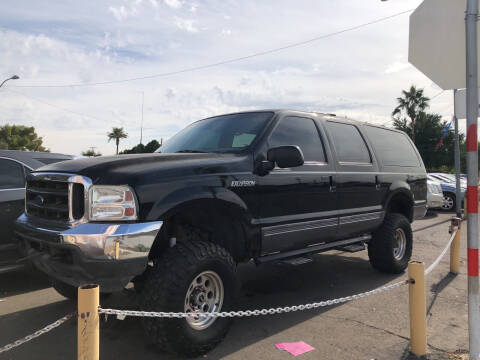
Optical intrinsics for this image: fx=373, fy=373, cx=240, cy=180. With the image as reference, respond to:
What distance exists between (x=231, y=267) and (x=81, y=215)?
50.1 inches

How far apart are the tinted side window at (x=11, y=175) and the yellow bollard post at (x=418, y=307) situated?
15.0 feet

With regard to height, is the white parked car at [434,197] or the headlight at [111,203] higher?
the headlight at [111,203]

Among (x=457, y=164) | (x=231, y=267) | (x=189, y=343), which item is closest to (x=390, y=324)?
(x=231, y=267)

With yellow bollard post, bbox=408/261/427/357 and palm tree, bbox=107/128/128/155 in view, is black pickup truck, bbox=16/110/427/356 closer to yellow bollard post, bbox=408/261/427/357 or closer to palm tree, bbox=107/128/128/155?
yellow bollard post, bbox=408/261/427/357

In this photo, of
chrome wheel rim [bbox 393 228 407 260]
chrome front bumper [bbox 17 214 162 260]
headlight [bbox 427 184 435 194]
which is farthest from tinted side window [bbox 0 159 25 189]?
headlight [bbox 427 184 435 194]

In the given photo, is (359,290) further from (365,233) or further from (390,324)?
(390,324)

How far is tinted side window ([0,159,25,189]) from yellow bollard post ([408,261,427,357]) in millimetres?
4565

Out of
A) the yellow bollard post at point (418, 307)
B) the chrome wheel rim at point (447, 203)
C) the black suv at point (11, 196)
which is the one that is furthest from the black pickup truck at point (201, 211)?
the chrome wheel rim at point (447, 203)

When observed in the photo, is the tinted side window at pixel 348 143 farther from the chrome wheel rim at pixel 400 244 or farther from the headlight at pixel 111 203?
the headlight at pixel 111 203

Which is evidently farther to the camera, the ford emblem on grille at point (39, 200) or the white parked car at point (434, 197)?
the white parked car at point (434, 197)

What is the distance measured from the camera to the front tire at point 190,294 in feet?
9.03

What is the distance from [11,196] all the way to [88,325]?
3.27m

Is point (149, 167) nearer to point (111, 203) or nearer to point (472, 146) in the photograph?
point (111, 203)

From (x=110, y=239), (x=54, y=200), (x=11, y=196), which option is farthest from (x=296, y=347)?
(x=11, y=196)
